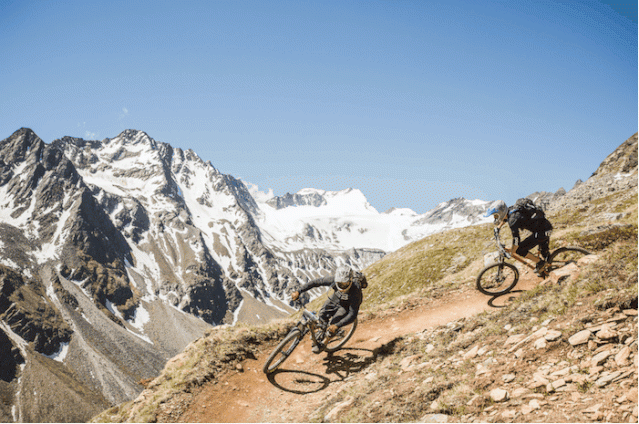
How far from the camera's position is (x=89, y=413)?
145 meters

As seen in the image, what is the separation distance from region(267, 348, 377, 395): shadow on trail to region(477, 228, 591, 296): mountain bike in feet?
19.7

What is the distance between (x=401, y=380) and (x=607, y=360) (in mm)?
4645

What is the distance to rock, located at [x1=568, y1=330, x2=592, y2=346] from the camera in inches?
249

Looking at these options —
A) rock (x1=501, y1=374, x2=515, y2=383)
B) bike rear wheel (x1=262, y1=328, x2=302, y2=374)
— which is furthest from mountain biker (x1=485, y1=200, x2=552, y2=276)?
bike rear wheel (x1=262, y1=328, x2=302, y2=374)

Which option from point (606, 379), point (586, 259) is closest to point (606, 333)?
point (606, 379)

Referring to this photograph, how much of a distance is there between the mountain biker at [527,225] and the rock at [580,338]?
239 inches

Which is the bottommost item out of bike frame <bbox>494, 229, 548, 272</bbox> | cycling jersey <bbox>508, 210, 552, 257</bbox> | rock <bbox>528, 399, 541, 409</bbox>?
rock <bbox>528, 399, 541, 409</bbox>

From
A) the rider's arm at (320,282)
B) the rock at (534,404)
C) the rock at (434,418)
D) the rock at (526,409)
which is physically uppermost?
the rider's arm at (320,282)

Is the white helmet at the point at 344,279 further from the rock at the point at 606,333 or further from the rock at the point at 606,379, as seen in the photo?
the rock at the point at 606,379

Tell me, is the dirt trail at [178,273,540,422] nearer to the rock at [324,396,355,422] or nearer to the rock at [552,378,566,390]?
the rock at [324,396,355,422]

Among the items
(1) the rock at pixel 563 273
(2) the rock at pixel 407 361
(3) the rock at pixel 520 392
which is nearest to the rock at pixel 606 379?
(3) the rock at pixel 520 392

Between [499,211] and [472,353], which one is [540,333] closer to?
[472,353]

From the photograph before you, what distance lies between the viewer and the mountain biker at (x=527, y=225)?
40.0 feet

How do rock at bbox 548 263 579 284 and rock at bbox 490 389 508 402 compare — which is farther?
rock at bbox 548 263 579 284
